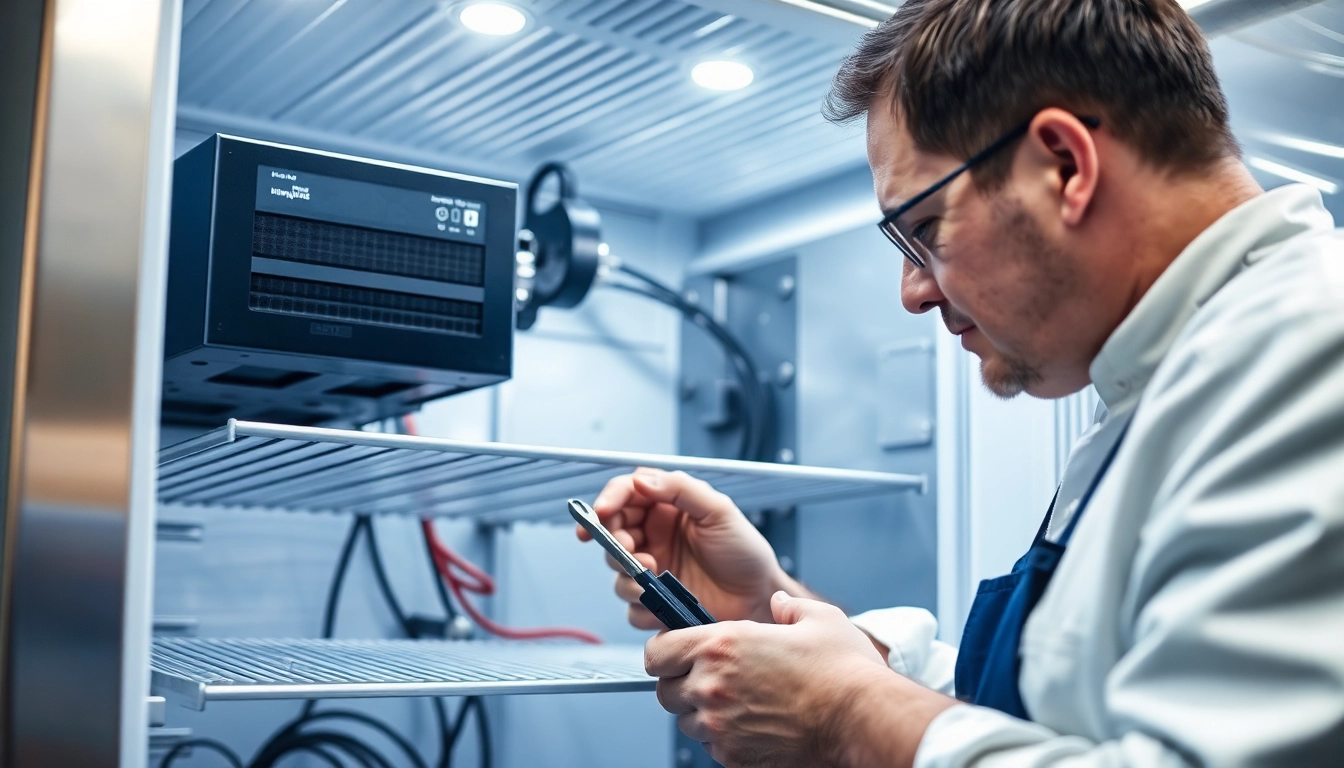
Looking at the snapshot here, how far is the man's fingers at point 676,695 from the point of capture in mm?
998

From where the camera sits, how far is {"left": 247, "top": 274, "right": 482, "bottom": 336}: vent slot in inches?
42.4

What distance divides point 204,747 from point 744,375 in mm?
818

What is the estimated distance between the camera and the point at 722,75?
4.47 feet

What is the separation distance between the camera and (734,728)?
94cm

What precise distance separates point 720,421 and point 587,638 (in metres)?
0.35

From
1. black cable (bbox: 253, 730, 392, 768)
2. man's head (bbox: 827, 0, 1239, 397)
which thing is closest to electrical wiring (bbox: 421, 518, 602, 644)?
black cable (bbox: 253, 730, 392, 768)

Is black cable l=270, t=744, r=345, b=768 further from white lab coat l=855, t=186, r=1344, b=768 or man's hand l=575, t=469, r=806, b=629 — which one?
white lab coat l=855, t=186, r=1344, b=768

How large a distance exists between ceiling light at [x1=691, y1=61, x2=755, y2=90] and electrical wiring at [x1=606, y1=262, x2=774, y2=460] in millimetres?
336

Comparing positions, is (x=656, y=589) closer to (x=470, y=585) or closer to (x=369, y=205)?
(x=369, y=205)

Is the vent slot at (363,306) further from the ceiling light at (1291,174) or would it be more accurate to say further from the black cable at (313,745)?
the ceiling light at (1291,174)

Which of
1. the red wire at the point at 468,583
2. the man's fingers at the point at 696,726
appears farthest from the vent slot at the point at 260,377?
the man's fingers at the point at 696,726

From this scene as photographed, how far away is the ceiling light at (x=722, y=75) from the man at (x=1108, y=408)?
26 centimetres

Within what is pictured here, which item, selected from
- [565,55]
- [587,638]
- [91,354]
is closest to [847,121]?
[565,55]

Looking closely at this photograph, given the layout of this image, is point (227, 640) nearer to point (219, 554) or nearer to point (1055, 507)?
point (219, 554)
